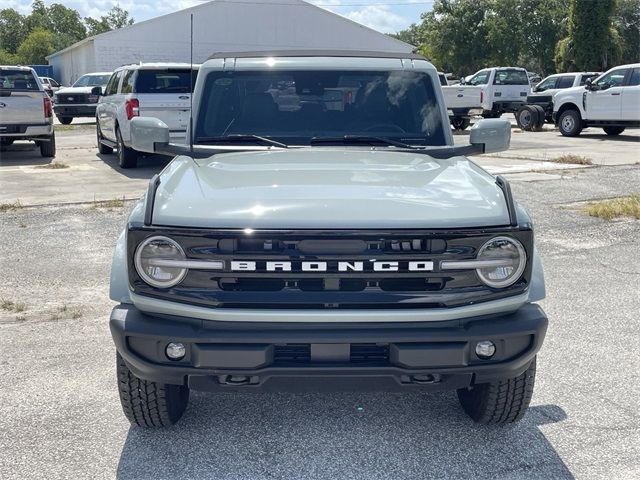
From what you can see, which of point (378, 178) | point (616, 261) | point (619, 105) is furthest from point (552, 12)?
point (378, 178)

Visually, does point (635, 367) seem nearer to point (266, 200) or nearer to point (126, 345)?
point (266, 200)

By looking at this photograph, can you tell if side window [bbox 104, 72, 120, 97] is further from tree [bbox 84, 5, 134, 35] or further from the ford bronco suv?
tree [bbox 84, 5, 134, 35]

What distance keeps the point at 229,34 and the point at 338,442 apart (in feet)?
143

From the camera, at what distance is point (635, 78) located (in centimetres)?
1972

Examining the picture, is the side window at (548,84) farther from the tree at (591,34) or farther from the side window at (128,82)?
the side window at (128,82)

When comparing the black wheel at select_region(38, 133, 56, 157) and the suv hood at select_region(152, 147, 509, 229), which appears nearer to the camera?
the suv hood at select_region(152, 147, 509, 229)

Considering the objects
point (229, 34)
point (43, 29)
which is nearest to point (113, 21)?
point (43, 29)

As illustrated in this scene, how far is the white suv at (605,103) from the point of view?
1975 centimetres

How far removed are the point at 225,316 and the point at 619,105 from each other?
19421 millimetres

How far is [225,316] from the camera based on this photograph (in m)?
2.99

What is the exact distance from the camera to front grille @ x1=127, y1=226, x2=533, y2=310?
118 inches

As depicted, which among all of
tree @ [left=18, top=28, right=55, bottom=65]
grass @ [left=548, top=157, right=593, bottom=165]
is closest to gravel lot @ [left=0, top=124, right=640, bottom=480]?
grass @ [left=548, top=157, right=593, bottom=165]

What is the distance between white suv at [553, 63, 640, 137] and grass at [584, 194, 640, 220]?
10.9 meters

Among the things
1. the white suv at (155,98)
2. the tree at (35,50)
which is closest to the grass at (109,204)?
the white suv at (155,98)
